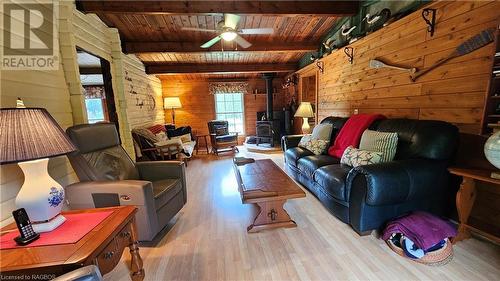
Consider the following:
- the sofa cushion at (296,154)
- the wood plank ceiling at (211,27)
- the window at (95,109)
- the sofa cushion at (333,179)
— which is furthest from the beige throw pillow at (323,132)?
the window at (95,109)

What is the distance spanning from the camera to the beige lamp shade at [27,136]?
90cm

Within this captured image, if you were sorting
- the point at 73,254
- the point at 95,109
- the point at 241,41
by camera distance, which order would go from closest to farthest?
the point at 73,254
the point at 241,41
the point at 95,109

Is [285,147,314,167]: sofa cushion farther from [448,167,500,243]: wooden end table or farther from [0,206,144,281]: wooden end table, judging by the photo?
[0,206,144,281]: wooden end table

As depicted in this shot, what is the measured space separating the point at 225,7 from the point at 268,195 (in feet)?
7.41

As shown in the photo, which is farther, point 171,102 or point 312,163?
point 171,102

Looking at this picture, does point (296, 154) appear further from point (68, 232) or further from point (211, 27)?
point (68, 232)

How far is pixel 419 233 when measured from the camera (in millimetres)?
1521

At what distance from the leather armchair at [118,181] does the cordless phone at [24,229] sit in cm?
65

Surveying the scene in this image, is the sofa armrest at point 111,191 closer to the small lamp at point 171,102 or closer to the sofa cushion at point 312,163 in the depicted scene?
the sofa cushion at point 312,163

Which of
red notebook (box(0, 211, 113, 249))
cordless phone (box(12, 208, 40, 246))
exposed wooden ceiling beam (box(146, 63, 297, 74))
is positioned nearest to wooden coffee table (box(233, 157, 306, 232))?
A: red notebook (box(0, 211, 113, 249))

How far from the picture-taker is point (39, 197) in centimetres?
101

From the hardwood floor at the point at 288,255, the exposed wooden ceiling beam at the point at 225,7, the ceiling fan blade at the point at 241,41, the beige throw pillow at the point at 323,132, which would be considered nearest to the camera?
the hardwood floor at the point at 288,255

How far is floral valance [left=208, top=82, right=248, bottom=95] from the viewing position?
654cm

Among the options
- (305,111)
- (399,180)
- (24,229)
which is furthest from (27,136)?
(305,111)
